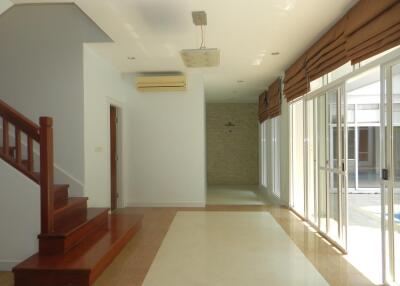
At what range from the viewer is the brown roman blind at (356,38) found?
283cm

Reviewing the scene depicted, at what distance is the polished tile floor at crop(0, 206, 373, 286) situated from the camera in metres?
3.34

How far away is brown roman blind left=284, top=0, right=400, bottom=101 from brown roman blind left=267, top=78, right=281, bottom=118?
1991 millimetres

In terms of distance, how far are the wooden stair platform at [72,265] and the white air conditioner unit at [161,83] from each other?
3497 millimetres

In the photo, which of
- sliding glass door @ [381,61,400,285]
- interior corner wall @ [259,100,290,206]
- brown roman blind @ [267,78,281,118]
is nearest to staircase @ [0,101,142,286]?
sliding glass door @ [381,61,400,285]

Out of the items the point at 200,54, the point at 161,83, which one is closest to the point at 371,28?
the point at 200,54

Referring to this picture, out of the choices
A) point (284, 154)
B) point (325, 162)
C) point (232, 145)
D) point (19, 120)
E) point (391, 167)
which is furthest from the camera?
point (232, 145)

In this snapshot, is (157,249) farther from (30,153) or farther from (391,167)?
(391,167)

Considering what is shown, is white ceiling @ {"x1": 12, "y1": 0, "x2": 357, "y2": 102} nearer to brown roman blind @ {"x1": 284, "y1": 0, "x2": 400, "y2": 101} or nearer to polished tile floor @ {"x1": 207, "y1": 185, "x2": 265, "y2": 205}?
brown roman blind @ {"x1": 284, "y1": 0, "x2": 400, "y2": 101}

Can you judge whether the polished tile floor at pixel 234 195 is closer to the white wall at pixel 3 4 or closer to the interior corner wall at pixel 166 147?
the interior corner wall at pixel 166 147

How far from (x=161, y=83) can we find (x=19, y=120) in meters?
3.39

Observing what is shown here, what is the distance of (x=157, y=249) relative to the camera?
4332mm

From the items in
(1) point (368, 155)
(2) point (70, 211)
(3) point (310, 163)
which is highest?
(3) point (310, 163)

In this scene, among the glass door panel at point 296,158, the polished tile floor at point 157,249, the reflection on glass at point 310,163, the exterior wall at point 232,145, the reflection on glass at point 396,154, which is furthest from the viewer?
the exterior wall at point 232,145

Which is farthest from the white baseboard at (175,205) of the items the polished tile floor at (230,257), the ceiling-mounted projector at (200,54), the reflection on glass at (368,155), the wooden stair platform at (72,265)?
Result: the reflection on glass at (368,155)
